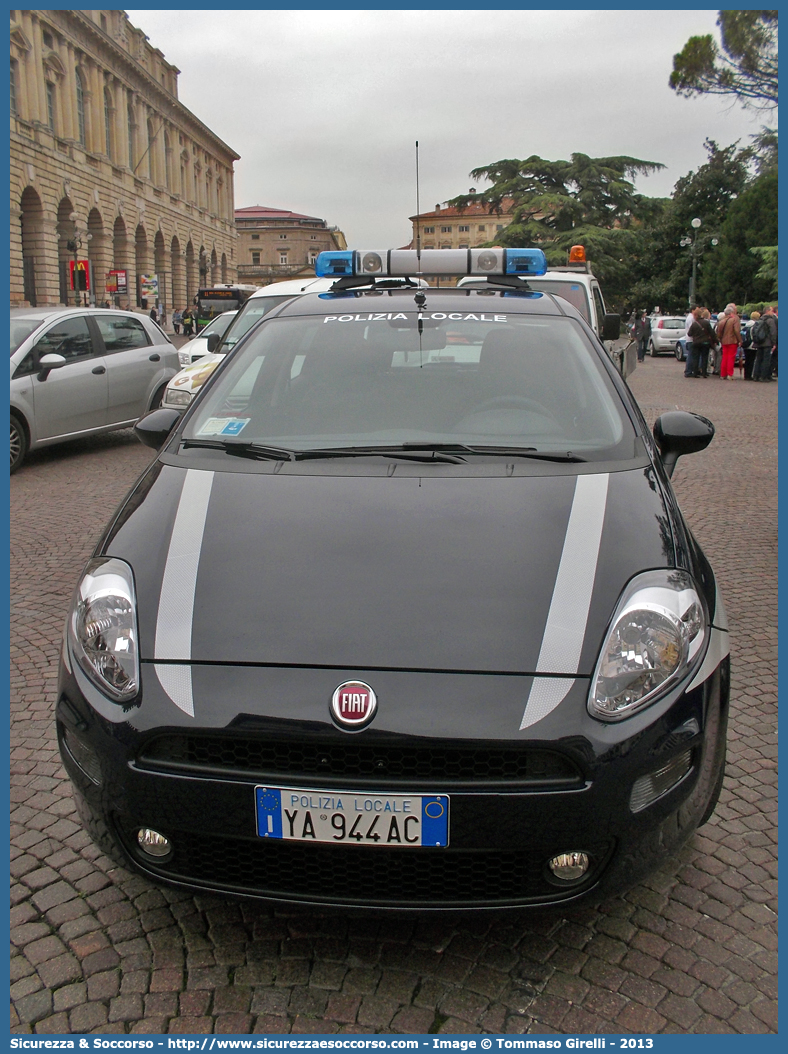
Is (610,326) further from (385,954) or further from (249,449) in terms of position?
(385,954)

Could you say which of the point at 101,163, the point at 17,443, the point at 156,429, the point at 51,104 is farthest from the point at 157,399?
the point at 101,163

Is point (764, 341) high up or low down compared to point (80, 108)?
down

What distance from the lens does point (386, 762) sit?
6.77 ft

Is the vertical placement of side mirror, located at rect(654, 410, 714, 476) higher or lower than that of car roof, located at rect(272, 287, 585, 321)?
lower

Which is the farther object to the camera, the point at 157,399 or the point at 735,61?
the point at 735,61

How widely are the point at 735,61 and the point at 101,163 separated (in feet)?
124

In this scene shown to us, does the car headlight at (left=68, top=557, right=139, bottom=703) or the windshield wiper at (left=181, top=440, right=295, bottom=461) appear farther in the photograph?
the windshield wiper at (left=181, top=440, right=295, bottom=461)

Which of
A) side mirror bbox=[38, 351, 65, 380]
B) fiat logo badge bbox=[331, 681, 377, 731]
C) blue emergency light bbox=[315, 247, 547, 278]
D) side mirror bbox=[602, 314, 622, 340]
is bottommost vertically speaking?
fiat logo badge bbox=[331, 681, 377, 731]

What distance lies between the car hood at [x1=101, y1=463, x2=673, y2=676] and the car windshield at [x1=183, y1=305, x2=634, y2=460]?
0.88 feet

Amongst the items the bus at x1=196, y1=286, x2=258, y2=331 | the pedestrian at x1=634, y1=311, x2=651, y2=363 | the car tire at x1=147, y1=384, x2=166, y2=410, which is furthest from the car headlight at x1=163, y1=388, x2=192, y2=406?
the bus at x1=196, y1=286, x2=258, y2=331

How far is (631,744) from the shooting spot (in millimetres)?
2096

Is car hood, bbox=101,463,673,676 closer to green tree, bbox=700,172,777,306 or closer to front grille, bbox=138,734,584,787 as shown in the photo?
front grille, bbox=138,734,584,787

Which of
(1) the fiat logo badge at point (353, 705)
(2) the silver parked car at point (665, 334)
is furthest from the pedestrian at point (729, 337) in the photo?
(1) the fiat logo badge at point (353, 705)

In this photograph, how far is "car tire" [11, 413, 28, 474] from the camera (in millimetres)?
9320
